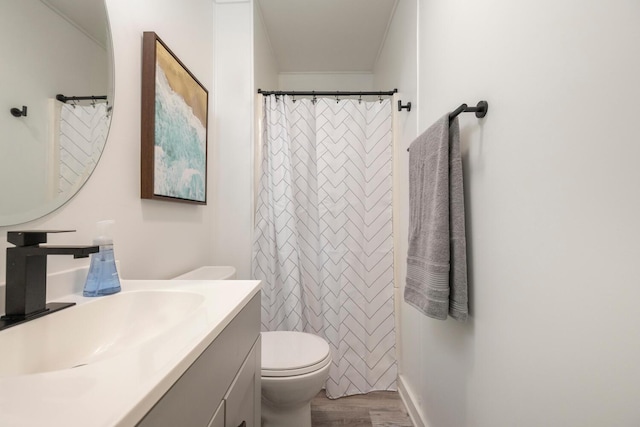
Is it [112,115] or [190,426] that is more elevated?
[112,115]

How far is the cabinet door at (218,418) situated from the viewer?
520 mm

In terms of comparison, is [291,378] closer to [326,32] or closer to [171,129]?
[171,129]

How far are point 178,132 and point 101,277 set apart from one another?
0.73m

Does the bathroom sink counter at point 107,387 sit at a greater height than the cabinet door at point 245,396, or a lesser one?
greater

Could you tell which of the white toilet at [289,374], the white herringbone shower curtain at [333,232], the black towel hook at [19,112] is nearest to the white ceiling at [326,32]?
the white herringbone shower curtain at [333,232]

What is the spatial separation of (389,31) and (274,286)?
6.59 ft

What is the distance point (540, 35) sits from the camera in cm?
64

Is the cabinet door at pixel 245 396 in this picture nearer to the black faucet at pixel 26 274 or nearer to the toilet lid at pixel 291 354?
the toilet lid at pixel 291 354

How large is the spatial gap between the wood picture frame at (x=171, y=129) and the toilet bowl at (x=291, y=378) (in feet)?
2.71

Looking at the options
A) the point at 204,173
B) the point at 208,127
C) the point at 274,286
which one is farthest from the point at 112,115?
the point at 274,286

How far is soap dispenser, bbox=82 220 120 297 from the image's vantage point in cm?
74

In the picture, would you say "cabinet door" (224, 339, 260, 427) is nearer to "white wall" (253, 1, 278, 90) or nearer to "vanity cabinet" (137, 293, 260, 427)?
"vanity cabinet" (137, 293, 260, 427)

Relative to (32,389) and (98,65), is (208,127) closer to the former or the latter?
(98,65)

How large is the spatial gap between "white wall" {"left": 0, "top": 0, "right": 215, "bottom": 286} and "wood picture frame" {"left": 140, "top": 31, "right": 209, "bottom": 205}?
0.11 feet
